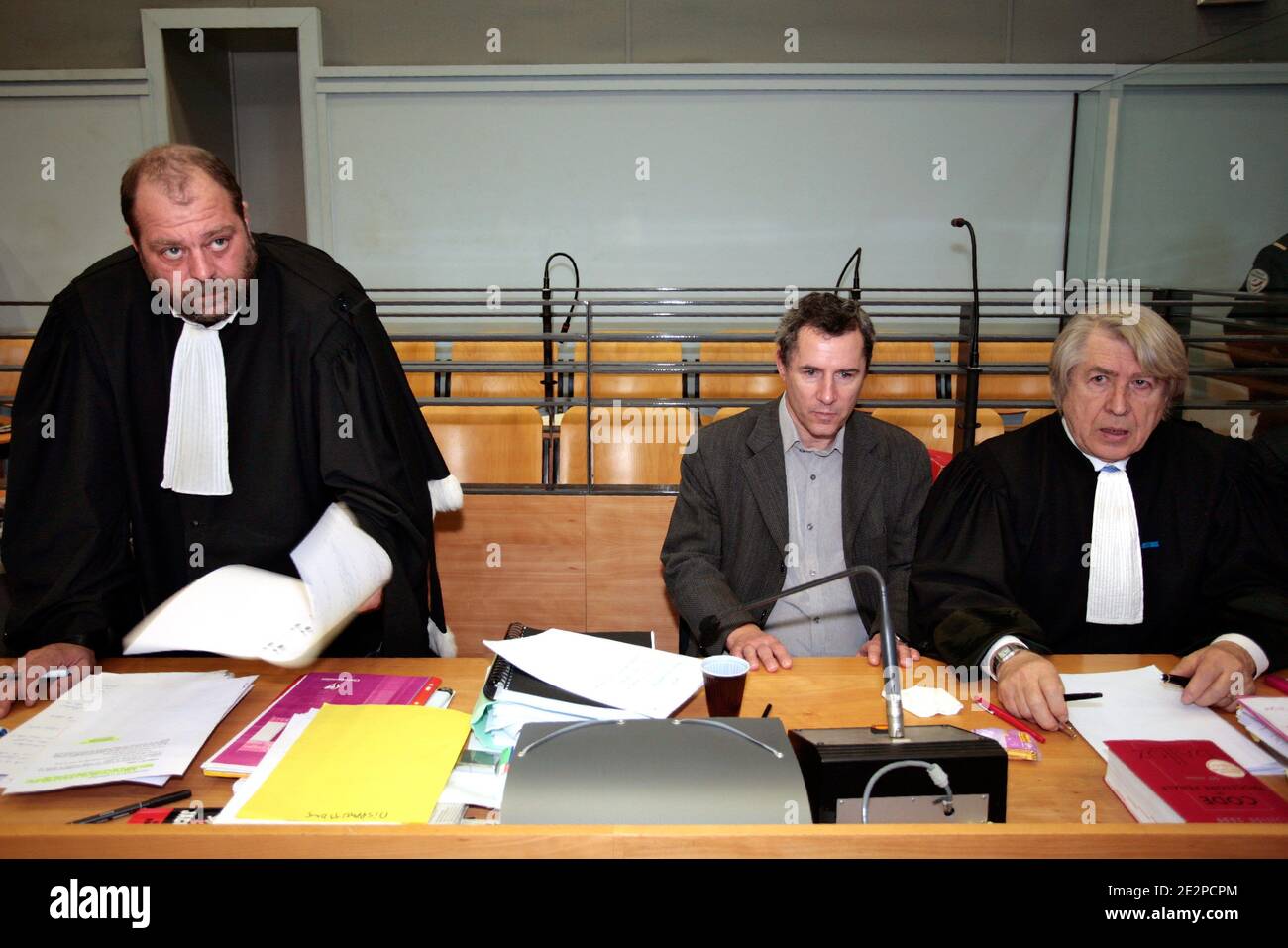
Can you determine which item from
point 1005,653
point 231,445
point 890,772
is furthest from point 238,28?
point 890,772

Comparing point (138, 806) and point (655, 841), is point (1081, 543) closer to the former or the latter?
point (655, 841)

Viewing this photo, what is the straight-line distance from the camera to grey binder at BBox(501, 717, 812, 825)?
107 cm

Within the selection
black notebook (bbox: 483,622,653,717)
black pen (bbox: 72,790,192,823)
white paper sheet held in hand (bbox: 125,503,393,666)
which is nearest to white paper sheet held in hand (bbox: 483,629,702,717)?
black notebook (bbox: 483,622,653,717)

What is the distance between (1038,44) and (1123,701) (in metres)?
5.44

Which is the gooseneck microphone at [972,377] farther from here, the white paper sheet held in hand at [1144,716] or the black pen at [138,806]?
the black pen at [138,806]

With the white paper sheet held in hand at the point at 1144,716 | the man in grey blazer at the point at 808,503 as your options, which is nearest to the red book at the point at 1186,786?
the white paper sheet held in hand at the point at 1144,716

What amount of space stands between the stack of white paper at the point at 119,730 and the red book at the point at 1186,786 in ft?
4.60

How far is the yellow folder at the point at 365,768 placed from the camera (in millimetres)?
1219

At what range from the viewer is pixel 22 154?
599cm

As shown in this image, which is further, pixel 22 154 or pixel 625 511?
pixel 22 154

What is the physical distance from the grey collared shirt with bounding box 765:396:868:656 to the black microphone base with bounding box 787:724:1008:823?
1.14 meters

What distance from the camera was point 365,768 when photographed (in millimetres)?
1321

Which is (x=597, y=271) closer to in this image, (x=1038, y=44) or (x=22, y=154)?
(x=1038, y=44)
